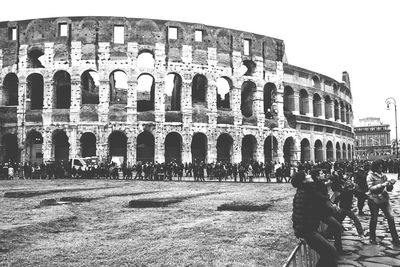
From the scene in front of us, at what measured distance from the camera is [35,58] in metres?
27.1

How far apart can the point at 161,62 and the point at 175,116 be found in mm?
4043

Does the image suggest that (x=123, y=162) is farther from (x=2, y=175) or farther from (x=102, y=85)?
(x=2, y=175)

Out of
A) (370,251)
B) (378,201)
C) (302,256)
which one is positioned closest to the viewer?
(302,256)

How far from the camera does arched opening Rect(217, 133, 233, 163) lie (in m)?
28.0

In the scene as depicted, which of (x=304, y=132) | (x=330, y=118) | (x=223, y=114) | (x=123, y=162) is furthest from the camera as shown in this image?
(x=330, y=118)

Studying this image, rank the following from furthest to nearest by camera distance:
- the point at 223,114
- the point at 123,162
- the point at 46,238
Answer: the point at 223,114
the point at 123,162
the point at 46,238

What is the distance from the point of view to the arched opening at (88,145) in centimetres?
2638

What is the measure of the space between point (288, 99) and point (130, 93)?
14.0 metres

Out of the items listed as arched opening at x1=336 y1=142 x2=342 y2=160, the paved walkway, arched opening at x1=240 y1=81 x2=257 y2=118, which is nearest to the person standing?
the paved walkway

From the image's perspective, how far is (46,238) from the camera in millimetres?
5922

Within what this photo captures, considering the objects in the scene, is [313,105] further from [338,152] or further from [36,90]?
[36,90]

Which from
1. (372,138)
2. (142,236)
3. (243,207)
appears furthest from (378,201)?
(372,138)

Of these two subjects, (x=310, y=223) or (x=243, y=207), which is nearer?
(x=310, y=223)

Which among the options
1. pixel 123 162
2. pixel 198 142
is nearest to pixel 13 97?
pixel 123 162
